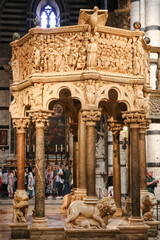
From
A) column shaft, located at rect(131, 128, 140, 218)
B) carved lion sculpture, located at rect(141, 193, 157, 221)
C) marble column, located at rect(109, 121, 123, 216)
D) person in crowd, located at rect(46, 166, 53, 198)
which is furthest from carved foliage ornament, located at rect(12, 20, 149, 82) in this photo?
person in crowd, located at rect(46, 166, 53, 198)

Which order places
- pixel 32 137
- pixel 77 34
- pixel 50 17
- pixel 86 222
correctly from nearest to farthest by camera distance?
pixel 86 222, pixel 77 34, pixel 32 137, pixel 50 17

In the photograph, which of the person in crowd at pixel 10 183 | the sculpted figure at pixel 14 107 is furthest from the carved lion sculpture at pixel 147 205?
the person in crowd at pixel 10 183

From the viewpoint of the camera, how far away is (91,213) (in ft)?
28.5

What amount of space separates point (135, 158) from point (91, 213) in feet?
4.79

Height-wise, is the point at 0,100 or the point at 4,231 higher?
the point at 0,100

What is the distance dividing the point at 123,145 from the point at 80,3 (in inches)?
558

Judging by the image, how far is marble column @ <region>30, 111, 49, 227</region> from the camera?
892 centimetres

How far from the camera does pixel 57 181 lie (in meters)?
20.3

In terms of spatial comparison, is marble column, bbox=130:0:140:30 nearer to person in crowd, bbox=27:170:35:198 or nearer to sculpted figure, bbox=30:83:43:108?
sculpted figure, bbox=30:83:43:108

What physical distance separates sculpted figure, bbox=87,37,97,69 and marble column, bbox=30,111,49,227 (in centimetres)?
129

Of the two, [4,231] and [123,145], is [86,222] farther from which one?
[123,145]

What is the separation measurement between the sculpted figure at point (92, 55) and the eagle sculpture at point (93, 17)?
0.30 m

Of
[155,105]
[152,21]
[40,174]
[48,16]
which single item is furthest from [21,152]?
[48,16]

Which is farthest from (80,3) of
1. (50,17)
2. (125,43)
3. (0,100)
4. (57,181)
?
(125,43)
